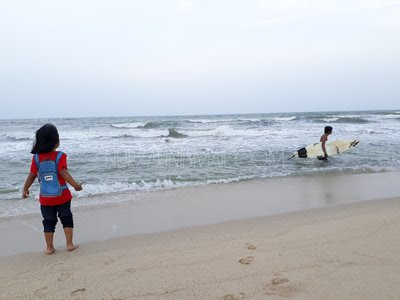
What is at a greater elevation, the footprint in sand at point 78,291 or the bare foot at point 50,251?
the footprint in sand at point 78,291

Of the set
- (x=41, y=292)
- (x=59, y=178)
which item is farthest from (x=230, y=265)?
(x=59, y=178)

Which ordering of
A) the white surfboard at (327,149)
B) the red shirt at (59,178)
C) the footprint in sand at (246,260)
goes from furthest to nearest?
1. the white surfboard at (327,149)
2. the red shirt at (59,178)
3. the footprint in sand at (246,260)

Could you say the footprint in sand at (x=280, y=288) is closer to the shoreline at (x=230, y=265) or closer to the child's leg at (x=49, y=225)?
the shoreline at (x=230, y=265)

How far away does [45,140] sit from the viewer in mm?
3418

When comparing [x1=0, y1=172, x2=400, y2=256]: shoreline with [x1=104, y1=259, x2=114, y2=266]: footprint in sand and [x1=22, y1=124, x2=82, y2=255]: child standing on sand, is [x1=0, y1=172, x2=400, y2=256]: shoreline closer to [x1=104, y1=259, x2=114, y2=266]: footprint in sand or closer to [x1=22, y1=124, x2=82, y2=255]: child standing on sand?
[x1=22, y1=124, x2=82, y2=255]: child standing on sand

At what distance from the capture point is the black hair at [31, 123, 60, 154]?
3.41 m

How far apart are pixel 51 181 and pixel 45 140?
425mm

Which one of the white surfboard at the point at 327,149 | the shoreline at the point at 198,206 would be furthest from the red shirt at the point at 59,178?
the white surfboard at the point at 327,149

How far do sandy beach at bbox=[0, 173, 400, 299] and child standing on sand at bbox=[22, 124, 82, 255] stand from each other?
0.28 meters

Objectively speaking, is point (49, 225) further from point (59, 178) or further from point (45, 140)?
point (45, 140)

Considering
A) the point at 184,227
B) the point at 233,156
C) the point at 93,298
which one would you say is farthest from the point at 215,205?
the point at 233,156

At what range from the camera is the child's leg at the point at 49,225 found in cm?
354

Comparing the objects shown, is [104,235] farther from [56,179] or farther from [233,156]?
[233,156]

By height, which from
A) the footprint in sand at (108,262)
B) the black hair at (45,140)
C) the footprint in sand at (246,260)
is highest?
the black hair at (45,140)
